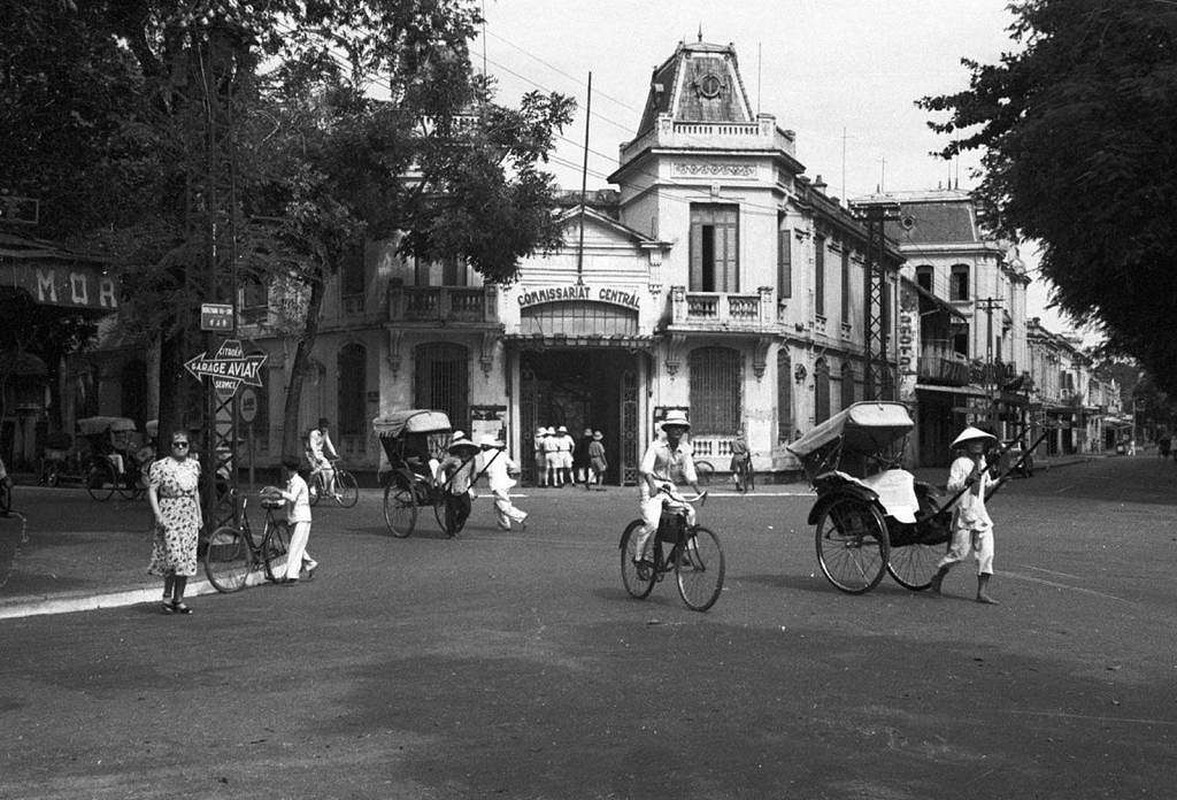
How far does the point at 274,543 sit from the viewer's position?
46.5ft

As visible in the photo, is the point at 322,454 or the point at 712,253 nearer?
the point at 322,454

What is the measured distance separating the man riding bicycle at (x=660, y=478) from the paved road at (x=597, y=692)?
60 cm

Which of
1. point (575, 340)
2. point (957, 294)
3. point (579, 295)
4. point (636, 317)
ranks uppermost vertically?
point (957, 294)

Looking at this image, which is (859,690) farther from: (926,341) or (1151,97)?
(926,341)

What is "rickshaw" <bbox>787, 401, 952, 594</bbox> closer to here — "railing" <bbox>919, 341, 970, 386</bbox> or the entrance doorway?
the entrance doorway

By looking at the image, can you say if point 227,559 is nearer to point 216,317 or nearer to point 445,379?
point 216,317

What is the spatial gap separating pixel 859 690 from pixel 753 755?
172 cm

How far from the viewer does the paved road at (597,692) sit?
5590 mm

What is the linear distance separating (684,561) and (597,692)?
3.59 m

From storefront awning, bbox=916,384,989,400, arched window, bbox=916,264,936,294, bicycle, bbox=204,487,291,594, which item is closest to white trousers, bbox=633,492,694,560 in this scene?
bicycle, bbox=204,487,291,594

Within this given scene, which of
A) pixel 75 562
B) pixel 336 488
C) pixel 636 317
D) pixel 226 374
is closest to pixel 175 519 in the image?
pixel 226 374

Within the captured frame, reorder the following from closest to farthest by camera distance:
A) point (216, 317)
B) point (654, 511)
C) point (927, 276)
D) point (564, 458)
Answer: point (654, 511) → point (216, 317) → point (564, 458) → point (927, 276)

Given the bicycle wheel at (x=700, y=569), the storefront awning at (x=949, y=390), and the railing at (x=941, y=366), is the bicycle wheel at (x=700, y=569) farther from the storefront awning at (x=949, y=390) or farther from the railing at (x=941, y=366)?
the railing at (x=941, y=366)

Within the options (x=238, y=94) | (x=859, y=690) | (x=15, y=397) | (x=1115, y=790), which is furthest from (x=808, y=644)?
(x=15, y=397)
